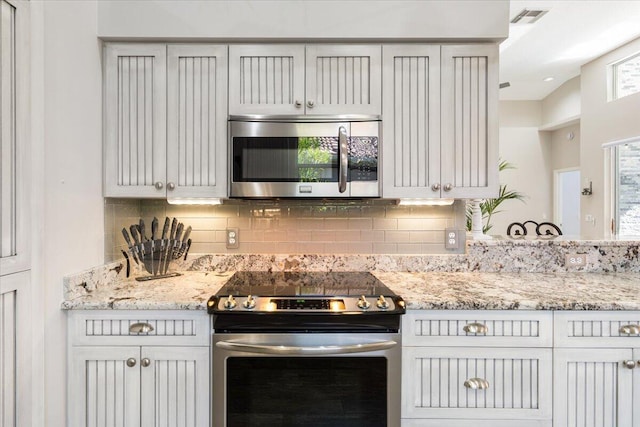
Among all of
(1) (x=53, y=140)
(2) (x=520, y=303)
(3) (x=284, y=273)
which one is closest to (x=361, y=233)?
(3) (x=284, y=273)

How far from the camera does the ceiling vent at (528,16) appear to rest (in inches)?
153

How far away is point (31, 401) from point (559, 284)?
2404 mm

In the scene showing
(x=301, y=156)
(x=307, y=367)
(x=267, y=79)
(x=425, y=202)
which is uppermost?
(x=267, y=79)

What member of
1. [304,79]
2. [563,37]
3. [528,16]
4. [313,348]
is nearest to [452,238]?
[313,348]

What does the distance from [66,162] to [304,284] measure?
1.22 meters

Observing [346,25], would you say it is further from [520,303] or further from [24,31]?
[520,303]

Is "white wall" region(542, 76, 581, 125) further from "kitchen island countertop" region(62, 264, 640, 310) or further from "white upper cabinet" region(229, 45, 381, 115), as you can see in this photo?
"white upper cabinet" region(229, 45, 381, 115)

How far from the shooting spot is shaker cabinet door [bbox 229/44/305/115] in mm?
1938

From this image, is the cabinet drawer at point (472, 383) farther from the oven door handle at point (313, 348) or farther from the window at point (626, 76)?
the window at point (626, 76)

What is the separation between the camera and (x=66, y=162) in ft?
5.38

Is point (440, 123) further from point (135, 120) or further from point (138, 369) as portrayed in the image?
point (138, 369)

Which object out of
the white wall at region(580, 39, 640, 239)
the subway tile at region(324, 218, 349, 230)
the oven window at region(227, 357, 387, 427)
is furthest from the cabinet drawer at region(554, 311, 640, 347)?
the white wall at region(580, 39, 640, 239)

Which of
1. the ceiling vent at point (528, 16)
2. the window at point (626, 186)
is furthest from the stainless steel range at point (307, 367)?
the window at point (626, 186)

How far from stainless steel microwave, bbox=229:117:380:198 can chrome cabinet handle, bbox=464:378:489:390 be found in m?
0.95
